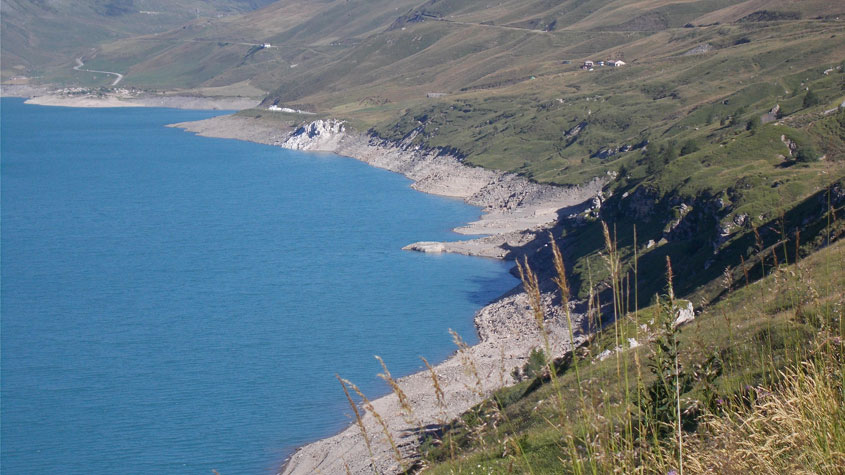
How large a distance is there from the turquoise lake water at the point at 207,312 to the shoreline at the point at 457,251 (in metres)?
2.17

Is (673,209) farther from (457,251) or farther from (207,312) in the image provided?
(207,312)

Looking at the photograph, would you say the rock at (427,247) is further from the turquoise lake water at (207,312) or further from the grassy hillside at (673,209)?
the grassy hillside at (673,209)

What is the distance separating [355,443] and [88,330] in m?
27.0

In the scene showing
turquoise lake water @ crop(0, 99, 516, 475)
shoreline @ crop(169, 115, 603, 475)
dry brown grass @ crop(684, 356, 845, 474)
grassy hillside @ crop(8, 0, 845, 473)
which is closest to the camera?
dry brown grass @ crop(684, 356, 845, 474)

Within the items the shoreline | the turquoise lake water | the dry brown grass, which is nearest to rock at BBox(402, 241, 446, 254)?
the shoreline

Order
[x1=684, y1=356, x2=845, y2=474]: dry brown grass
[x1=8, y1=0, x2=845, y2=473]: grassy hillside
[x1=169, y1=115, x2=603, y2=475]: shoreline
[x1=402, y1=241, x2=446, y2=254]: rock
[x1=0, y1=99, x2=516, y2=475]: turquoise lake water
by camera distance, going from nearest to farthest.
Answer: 1. [x1=684, y1=356, x2=845, y2=474]: dry brown grass
2. [x1=8, y1=0, x2=845, y2=473]: grassy hillside
3. [x1=169, y1=115, x2=603, y2=475]: shoreline
4. [x1=0, y1=99, x2=516, y2=475]: turquoise lake water
5. [x1=402, y1=241, x2=446, y2=254]: rock

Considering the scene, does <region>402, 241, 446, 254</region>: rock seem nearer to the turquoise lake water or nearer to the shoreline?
the shoreline

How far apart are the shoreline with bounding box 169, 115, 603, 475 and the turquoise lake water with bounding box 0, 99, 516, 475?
7.13 ft

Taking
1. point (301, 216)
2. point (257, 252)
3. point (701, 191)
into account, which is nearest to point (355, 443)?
point (701, 191)

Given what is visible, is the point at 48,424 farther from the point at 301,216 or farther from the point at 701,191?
the point at 301,216

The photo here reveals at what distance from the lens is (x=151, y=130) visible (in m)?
196

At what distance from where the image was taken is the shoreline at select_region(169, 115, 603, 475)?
3152cm

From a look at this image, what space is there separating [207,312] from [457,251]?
2569 cm

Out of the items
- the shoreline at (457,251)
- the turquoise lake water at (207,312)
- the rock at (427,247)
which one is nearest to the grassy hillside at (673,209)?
the shoreline at (457,251)
